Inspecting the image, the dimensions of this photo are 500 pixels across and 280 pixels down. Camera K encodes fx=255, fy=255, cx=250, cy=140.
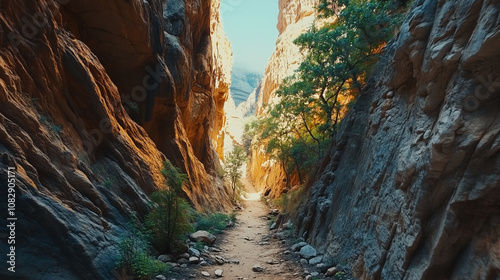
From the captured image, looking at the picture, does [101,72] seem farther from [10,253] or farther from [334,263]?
[334,263]

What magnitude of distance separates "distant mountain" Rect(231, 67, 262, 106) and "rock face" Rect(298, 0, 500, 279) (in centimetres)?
12784

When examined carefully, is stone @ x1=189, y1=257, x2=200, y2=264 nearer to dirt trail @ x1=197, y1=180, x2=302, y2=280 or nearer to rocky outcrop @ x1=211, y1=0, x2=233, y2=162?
dirt trail @ x1=197, y1=180, x2=302, y2=280

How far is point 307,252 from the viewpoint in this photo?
8.77m

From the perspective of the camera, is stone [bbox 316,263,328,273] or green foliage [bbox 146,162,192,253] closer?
stone [bbox 316,263,328,273]

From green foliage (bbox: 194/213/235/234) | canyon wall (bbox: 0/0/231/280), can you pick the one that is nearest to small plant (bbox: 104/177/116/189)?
canyon wall (bbox: 0/0/231/280)

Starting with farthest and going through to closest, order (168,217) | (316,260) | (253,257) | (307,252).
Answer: (253,257)
(307,252)
(316,260)
(168,217)

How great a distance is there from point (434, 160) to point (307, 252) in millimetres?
5933

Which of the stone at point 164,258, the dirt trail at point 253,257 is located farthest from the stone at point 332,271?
the stone at point 164,258

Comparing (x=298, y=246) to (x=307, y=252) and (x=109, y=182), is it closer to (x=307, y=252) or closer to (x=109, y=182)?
(x=307, y=252)

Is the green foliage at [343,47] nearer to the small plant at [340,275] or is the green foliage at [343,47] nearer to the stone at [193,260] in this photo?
the small plant at [340,275]

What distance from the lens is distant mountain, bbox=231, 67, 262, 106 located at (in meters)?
137

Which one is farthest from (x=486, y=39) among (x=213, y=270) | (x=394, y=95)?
(x=213, y=270)

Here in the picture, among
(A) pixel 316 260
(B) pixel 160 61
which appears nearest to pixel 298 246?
(A) pixel 316 260

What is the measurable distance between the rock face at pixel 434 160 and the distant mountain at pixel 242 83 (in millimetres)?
127839
